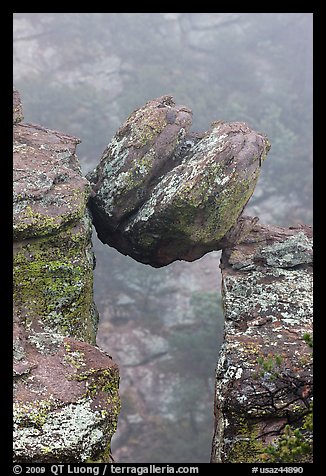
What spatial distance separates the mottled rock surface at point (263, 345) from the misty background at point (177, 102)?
25726 millimetres

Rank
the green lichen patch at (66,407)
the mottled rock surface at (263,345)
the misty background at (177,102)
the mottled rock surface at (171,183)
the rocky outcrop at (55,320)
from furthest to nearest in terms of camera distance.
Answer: the misty background at (177,102) → the mottled rock surface at (171,183) → the mottled rock surface at (263,345) → the rocky outcrop at (55,320) → the green lichen patch at (66,407)

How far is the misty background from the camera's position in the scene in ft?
132

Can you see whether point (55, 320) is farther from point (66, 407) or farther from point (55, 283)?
point (66, 407)

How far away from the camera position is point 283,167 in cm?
6131

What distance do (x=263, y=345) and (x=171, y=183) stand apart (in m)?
4.43

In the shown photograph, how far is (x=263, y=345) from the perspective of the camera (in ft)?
37.4

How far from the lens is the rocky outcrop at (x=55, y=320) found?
9.18 m

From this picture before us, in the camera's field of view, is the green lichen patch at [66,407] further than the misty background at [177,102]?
No

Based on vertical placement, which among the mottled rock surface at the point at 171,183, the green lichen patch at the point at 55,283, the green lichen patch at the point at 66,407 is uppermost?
the mottled rock surface at the point at 171,183

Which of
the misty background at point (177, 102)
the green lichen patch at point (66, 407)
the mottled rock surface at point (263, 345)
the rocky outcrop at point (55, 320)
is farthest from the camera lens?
the misty background at point (177, 102)

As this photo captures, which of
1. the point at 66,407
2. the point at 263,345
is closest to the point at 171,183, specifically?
the point at 263,345

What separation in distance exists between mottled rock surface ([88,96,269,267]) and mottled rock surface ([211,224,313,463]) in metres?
1.25

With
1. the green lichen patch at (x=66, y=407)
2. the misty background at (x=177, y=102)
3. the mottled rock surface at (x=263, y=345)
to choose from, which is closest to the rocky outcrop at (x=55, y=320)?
the green lichen patch at (x=66, y=407)

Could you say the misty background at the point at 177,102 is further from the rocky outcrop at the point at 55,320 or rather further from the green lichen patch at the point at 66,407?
the green lichen patch at the point at 66,407
